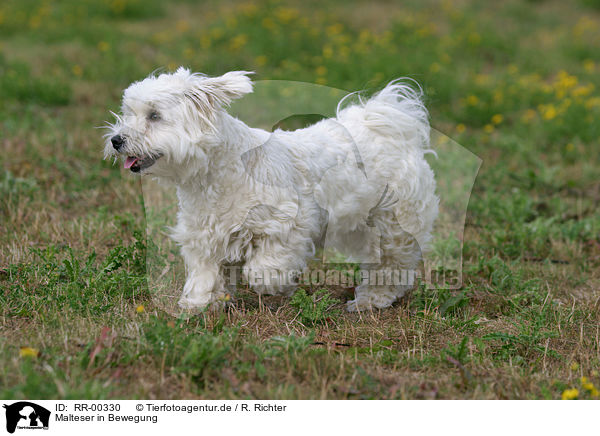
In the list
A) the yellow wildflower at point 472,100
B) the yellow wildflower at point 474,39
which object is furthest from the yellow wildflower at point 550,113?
the yellow wildflower at point 474,39

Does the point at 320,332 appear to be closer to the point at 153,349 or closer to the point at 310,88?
the point at 153,349

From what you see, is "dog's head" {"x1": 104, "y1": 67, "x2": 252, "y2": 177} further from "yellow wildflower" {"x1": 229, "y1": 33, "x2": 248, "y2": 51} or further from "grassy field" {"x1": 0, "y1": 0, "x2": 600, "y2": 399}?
"yellow wildflower" {"x1": 229, "y1": 33, "x2": 248, "y2": 51}

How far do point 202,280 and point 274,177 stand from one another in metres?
0.80

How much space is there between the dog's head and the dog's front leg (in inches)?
25.5

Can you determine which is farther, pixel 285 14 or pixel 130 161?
pixel 285 14

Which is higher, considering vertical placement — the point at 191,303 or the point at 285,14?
the point at 285,14

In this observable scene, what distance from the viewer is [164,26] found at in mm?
13008

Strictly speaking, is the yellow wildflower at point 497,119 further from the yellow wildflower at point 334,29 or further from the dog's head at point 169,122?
the dog's head at point 169,122

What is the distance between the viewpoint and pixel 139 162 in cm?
370

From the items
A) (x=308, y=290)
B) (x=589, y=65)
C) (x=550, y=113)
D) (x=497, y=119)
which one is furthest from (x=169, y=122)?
(x=589, y=65)

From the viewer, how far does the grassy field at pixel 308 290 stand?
3377mm
